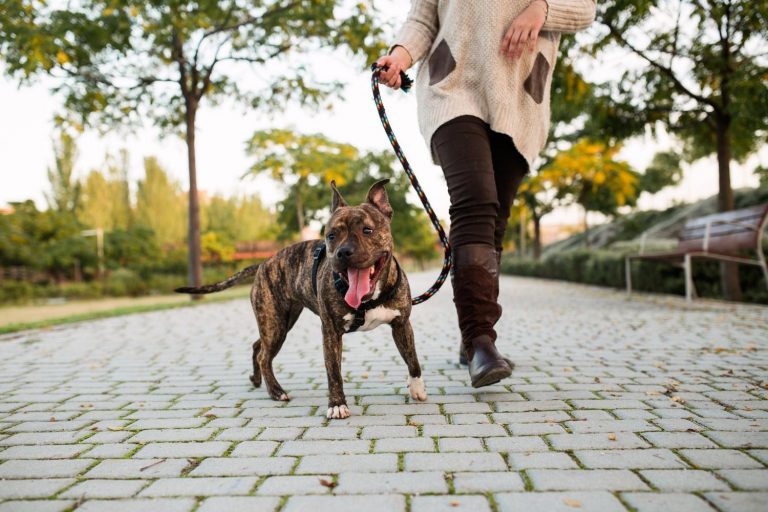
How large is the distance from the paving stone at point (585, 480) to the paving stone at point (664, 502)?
61 millimetres

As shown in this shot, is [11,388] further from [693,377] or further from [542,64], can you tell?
[693,377]

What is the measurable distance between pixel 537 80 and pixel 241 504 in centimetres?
288

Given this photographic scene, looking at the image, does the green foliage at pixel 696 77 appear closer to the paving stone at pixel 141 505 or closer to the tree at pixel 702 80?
the tree at pixel 702 80

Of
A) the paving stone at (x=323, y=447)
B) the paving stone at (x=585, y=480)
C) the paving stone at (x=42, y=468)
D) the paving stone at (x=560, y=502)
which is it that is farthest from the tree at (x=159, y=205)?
the paving stone at (x=560, y=502)

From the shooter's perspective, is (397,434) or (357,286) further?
(357,286)

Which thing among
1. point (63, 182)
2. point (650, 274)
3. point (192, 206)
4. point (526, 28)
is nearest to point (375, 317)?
point (526, 28)

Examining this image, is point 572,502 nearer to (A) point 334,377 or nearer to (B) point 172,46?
(A) point 334,377

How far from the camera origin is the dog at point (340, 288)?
3014 millimetres

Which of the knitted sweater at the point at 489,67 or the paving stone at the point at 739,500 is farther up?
the knitted sweater at the point at 489,67

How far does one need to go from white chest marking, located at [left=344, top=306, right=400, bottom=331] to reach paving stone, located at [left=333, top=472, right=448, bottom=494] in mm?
1104

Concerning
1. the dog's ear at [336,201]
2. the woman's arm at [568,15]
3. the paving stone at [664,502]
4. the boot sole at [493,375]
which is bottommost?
the paving stone at [664,502]

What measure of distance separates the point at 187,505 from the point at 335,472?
55 cm

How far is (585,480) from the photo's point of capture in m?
2.03

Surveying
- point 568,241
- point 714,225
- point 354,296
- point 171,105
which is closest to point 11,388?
point 354,296
